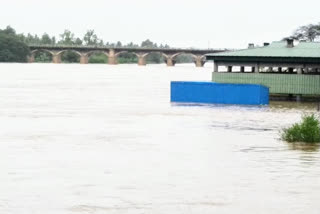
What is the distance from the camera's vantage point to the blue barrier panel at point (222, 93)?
179 feet

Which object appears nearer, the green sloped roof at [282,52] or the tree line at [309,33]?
the green sloped roof at [282,52]

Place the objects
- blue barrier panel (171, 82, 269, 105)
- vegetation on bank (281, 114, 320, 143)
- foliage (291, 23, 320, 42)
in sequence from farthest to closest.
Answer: foliage (291, 23, 320, 42)
blue barrier panel (171, 82, 269, 105)
vegetation on bank (281, 114, 320, 143)

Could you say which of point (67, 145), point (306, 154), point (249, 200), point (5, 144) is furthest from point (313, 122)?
point (249, 200)

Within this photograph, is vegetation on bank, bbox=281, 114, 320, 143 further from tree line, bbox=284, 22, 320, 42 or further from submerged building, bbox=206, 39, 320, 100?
tree line, bbox=284, 22, 320, 42

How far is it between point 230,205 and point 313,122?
44.4ft

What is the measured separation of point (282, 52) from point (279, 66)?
113 centimetres

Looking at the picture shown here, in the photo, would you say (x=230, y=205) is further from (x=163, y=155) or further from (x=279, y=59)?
(x=279, y=59)

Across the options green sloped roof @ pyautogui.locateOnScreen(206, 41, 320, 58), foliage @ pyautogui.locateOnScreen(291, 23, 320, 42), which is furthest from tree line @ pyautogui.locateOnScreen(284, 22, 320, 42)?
green sloped roof @ pyautogui.locateOnScreen(206, 41, 320, 58)

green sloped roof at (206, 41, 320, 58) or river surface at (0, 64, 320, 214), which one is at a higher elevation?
green sloped roof at (206, 41, 320, 58)

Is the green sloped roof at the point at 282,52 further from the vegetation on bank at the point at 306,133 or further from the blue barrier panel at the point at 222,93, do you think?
the vegetation on bank at the point at 306,133

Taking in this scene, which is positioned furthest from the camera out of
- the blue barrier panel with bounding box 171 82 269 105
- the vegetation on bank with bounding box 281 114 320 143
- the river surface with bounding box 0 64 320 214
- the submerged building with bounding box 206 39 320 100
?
the submerged building with bounding box 206 39 320 100

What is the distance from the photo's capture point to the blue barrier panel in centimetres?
5450

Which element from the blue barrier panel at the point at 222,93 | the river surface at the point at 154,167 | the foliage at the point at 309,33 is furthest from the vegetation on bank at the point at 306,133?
the foliage at the point at 309,33

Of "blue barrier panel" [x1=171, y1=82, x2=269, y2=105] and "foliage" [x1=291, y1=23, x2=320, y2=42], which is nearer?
"blue barrier panel" [x1=171, y1=82, x2=269, y2=105]
